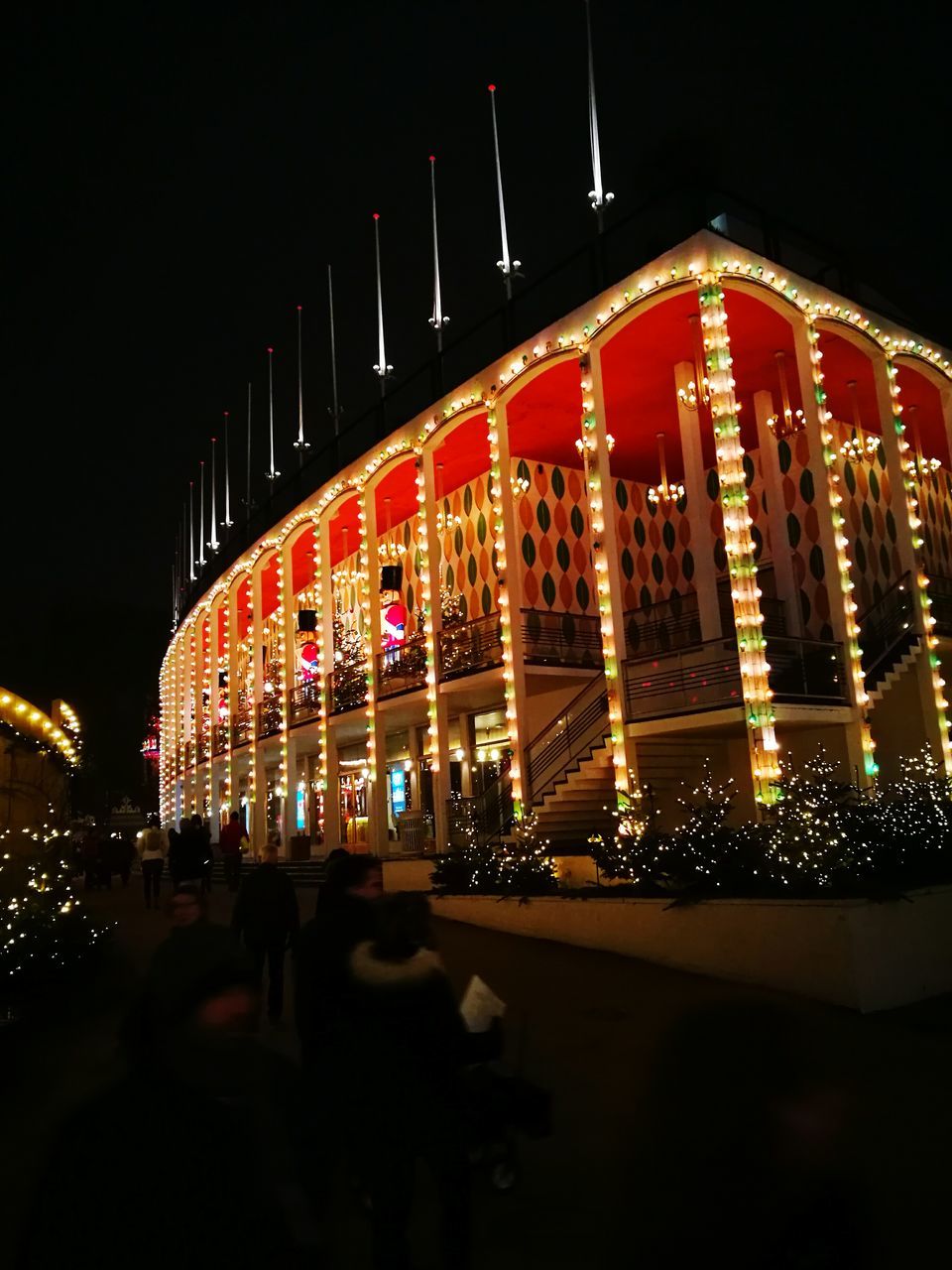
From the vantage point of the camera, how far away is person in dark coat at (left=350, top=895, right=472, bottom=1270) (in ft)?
12.3

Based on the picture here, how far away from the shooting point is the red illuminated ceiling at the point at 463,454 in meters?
22.6

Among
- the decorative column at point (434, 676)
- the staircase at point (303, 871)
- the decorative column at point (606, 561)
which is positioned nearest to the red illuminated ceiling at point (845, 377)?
the decorative column at point (606, 561)

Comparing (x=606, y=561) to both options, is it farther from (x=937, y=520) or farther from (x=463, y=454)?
(x=937, y=520)

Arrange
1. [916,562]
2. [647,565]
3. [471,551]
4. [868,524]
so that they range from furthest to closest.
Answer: [471,551] → [647,565] → [868,524] → [916,562]

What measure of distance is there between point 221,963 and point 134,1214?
1112 millimetres

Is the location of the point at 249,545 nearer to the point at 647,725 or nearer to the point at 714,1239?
the point at 647,725

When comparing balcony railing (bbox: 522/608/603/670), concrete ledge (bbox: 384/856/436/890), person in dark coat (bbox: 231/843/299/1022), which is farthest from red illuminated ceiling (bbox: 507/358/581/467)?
person in dark coat (bbox: 231/843/299/1022)

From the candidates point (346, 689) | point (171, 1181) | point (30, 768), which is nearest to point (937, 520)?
point (346, 689)

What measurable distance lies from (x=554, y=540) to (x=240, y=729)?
16066 millimetres

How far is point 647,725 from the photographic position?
1753 centimetres

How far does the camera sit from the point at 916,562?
19.5 metres

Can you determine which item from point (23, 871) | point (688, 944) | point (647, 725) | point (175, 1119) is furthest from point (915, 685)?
point (175, 1119)

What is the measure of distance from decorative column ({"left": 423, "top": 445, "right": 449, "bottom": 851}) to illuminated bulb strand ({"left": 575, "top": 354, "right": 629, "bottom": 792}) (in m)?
4.88

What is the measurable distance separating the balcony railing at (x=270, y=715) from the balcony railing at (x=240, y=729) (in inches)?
75.7
